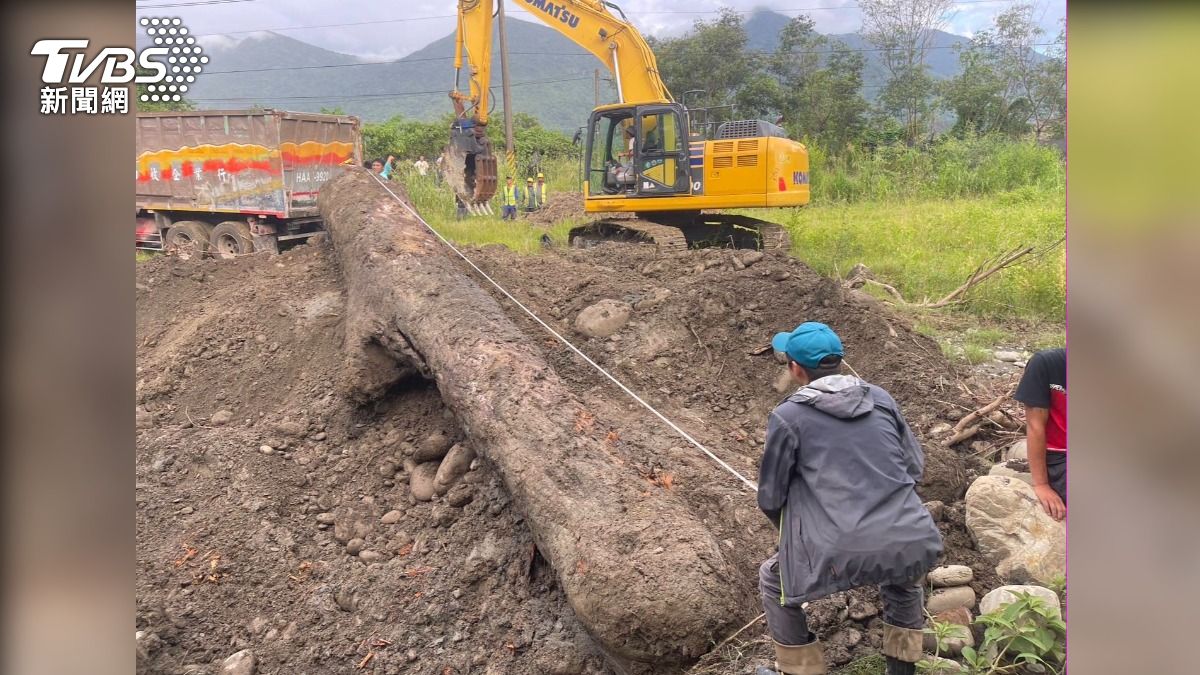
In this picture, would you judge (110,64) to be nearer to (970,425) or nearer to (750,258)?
(970,425)

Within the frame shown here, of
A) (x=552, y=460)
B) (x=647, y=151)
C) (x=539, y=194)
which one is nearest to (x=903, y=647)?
(x=552, y=460)

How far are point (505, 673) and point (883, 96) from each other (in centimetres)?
2217

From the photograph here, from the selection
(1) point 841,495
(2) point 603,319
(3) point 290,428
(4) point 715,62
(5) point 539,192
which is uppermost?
(4) point 715,62

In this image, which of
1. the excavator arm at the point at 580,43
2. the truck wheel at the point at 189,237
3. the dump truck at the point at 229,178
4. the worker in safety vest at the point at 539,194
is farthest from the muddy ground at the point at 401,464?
the worker in safety vest at the point at 539,194

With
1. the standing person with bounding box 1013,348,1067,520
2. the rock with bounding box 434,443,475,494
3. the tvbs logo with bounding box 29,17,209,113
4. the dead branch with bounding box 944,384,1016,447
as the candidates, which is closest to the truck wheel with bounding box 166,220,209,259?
the rock with bounding box 434,443,475,494

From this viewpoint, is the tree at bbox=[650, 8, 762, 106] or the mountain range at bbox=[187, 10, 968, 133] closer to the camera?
the tree at bbox=[650, 8, 762, 106]

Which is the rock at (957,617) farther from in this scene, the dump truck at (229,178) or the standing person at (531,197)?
the standing person at (531,197)

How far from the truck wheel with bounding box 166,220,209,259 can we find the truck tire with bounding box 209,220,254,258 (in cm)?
19

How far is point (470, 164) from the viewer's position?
34.1 feet

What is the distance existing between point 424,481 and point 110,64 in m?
2.62

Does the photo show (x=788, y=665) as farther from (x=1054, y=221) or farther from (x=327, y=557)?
(x=1054, y=221)

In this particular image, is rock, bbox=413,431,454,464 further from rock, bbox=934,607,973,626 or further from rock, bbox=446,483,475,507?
rock, bbox=934,607,973,626

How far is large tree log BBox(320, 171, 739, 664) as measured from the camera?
277cm

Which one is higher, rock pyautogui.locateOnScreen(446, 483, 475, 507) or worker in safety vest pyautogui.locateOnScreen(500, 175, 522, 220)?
worker in safety vest pyautogui.locateOnScreen(500, 175, 522, 220)
